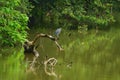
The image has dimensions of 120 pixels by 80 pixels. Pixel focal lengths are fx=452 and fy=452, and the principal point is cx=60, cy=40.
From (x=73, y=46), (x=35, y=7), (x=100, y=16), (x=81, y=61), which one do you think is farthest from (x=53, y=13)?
(x=81, y=61)

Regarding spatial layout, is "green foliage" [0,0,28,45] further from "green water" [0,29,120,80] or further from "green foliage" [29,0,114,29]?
"green foliage" [29,0,114,29]

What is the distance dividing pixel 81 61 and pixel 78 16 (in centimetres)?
1567

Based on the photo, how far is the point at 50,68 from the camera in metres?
23.0

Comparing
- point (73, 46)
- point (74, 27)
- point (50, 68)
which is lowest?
point (74, 27)

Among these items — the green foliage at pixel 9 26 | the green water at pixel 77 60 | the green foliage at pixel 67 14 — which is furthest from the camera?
the green foliage at pixel 67 14

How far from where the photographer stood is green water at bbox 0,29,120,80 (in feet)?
69.6

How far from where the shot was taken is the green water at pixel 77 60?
2122 cm

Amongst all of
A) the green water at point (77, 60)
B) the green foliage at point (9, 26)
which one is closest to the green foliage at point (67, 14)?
the green water at point (77, 60)

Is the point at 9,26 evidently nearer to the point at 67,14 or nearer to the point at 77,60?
the point at 77,60

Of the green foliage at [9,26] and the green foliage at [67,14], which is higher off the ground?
the green foliage at [9,26]

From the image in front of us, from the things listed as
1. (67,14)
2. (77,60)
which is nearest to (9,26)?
(77,60)

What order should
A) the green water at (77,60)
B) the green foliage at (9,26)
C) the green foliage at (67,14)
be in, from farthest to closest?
the green foliage at (67,14) → the green foliage at (9,26) → the green water at (77,60)

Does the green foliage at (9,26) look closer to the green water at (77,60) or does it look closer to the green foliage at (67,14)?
the green water at (77,60)

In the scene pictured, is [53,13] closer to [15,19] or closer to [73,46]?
[73,46]
